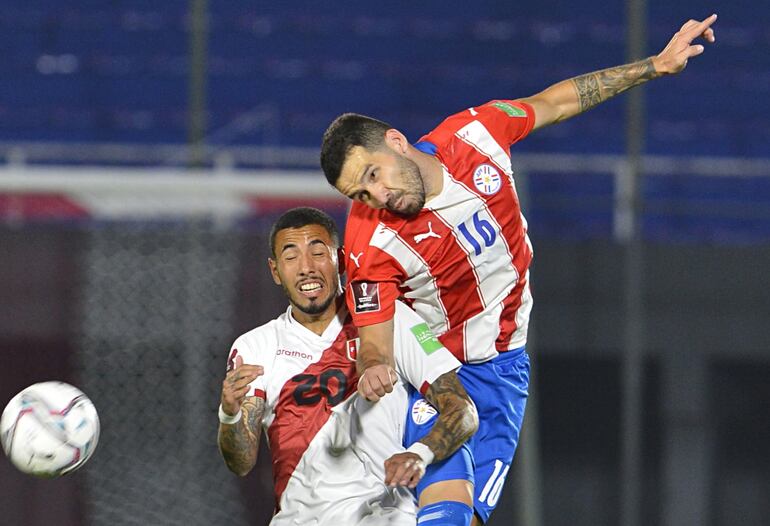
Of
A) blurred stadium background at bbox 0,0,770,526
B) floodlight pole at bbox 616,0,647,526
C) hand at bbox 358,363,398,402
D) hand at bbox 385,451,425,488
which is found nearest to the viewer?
hand at bbox 385,451,425,488

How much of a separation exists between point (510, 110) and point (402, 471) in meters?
1.19

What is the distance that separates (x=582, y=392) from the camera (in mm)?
5953

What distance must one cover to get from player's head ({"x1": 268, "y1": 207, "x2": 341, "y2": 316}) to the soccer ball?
0.66 meters

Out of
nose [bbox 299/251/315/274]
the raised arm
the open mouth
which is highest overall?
nose [bbox 299/251/315/274]

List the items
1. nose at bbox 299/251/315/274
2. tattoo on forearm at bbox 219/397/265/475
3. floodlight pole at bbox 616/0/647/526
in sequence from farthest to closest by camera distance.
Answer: floodlight pole at bbox 616/0/647/526 → nose at bbox 299/251/315/274 → tattoo on forearm at bbox 219/397/265/475

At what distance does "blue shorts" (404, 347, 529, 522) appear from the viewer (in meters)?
3.40

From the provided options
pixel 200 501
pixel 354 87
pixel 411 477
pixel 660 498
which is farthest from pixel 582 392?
pixel 354 87

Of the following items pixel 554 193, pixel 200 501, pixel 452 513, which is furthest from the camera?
pixel 554 193

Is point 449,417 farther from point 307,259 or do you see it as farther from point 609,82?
point 609,82

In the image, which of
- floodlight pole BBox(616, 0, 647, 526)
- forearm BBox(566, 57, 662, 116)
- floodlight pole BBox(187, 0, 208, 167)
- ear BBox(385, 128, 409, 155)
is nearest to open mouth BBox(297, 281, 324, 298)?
ear BBox(385, 128, 409, 155)

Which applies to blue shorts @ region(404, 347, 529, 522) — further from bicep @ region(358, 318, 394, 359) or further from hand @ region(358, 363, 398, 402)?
→ hand @ region(358, 363, 398, 402)

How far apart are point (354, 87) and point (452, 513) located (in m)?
6.47

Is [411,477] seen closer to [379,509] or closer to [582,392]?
[379,509]

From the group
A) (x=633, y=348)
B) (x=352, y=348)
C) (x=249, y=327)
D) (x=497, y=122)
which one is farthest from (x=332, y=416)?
(x=633, y=348)
